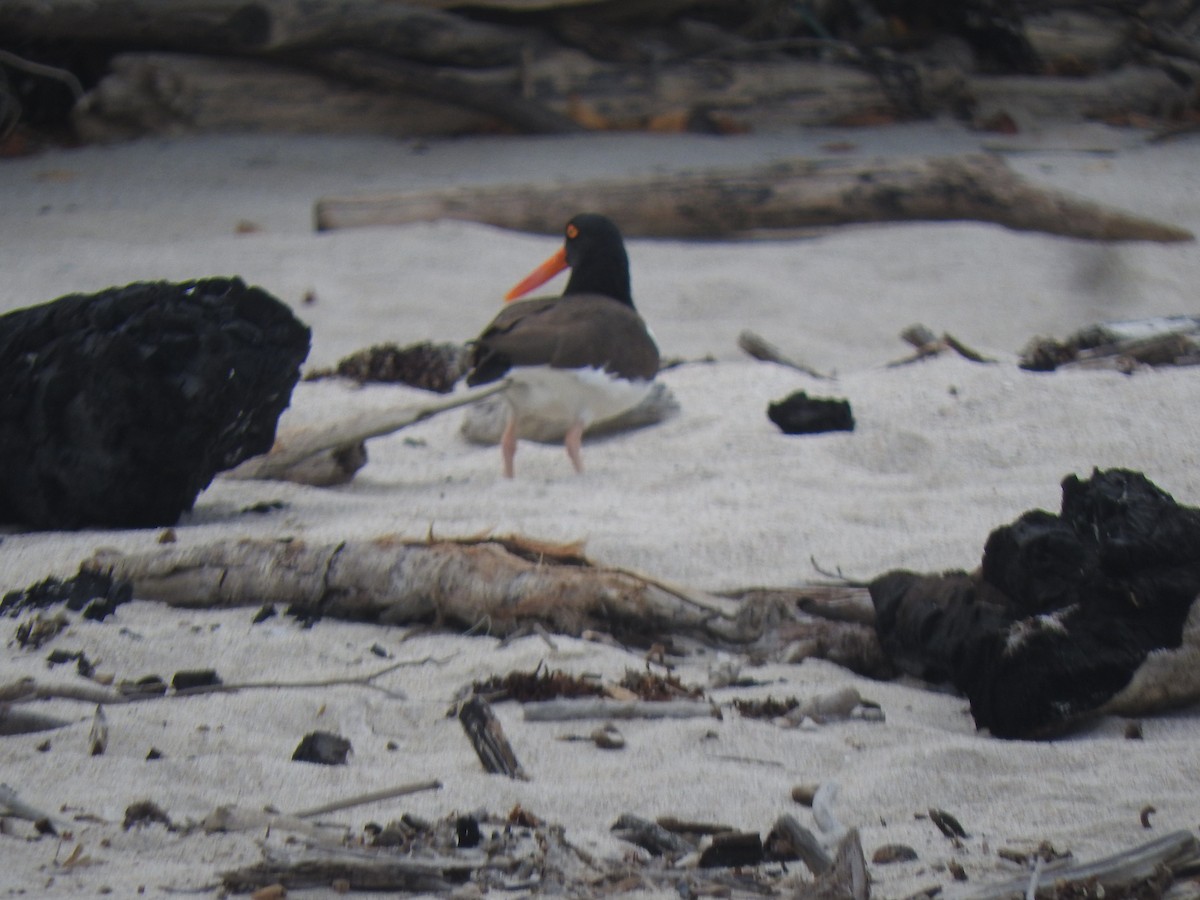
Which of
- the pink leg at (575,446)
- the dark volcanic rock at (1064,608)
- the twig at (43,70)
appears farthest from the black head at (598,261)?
the twig at (43,70)

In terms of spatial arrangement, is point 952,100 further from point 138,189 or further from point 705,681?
point 705,681

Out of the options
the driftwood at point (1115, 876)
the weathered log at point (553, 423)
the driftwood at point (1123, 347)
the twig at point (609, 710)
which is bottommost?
the weathered log at point (553, 423)

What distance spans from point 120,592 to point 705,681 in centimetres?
132

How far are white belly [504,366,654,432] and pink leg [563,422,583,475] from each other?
43 millimetres

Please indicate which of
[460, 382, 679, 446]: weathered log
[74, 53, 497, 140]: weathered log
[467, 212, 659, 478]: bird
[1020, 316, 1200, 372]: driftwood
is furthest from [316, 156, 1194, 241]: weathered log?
[467, 212, 659, 478]: bird

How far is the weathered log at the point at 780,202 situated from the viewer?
8.38 meters

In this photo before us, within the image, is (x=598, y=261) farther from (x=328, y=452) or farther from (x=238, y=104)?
(x=238, y=104)

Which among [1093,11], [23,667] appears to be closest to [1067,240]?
[1093,11]

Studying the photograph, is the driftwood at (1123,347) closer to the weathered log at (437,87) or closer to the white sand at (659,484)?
the white sand at (659,484)

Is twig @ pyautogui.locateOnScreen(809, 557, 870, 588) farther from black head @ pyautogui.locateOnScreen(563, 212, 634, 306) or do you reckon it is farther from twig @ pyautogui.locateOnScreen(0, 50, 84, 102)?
twig @ pyautogui.locateOnScreen(0, 50, 84, 102)

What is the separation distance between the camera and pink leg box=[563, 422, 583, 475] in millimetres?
4996

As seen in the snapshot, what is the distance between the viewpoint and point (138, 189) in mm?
9141

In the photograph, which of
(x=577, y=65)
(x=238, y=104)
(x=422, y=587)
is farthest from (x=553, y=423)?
(x=238, y=104)

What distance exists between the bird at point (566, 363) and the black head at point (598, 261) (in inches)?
23.4
